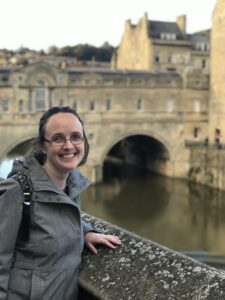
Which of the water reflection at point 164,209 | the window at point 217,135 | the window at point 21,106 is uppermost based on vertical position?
the window at point 21,106

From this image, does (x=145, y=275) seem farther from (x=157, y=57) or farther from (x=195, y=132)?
(x=157, y=57)

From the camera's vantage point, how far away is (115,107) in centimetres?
3284

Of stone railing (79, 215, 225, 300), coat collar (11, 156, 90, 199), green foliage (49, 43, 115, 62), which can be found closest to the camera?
stone railing (79, 215, 225, 300)

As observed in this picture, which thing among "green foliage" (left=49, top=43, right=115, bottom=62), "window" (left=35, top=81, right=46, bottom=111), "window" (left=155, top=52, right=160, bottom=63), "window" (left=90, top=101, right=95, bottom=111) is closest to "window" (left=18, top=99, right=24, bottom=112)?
A: "window" (left=35, top=81, right=46, bottom=111)

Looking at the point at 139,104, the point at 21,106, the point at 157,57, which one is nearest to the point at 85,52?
the point at 157,57

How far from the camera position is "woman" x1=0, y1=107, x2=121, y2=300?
248 cm

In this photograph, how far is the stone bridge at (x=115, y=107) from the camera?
29.9 m

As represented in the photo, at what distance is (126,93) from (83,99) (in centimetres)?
318

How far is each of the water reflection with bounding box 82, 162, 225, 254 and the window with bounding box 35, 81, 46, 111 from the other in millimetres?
6140

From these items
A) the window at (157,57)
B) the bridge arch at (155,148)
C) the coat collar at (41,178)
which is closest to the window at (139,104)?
the bridge arch at (155,148)

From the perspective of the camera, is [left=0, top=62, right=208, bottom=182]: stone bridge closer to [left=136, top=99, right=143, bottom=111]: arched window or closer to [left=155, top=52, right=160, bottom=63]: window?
[left=136, top=99, right=143, bottom=111]: arched window

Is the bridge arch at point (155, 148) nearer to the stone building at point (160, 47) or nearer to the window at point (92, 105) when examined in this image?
the window at point (92, 105)

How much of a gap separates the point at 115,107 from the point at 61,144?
30.1 m

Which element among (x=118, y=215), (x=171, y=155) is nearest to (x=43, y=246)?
(x=118, y=215)
